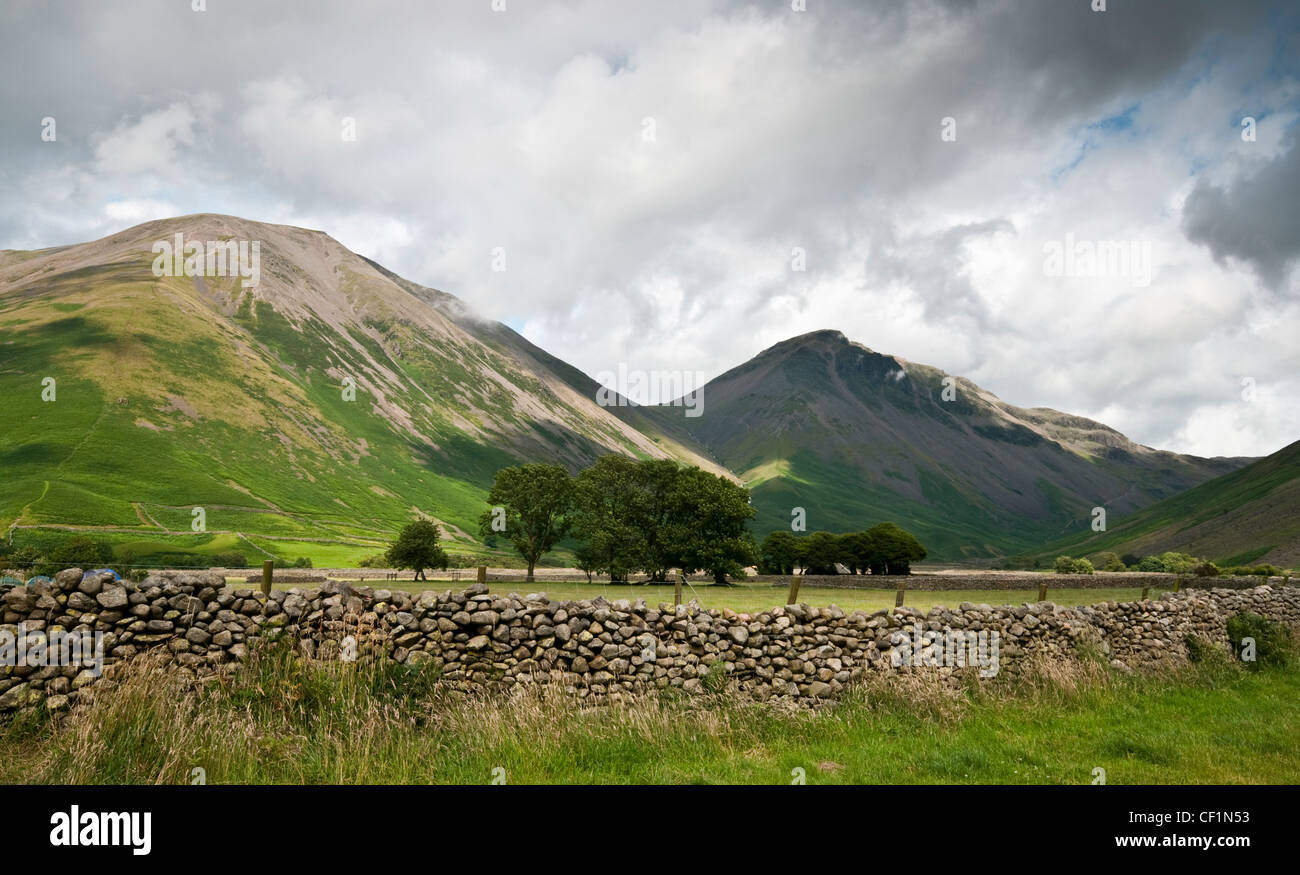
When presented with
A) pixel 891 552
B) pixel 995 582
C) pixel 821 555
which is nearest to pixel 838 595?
pixel 995 582

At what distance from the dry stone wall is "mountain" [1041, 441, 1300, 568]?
132 metres

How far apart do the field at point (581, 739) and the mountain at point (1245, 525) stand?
133270mm

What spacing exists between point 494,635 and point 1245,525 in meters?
191

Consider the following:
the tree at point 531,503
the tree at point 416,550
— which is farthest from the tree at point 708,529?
the tree at point 416,550

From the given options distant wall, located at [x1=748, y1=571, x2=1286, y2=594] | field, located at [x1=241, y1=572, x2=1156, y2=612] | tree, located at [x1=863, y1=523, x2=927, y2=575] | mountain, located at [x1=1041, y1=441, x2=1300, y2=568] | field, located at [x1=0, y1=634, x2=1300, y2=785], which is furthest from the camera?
mountain, located at [x1=1041, y1=441, x2=1300, y2=568]

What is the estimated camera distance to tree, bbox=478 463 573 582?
7338 centimetres

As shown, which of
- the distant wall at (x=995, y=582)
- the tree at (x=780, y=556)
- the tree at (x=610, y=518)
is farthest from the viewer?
the tree at (x=780, y=556)

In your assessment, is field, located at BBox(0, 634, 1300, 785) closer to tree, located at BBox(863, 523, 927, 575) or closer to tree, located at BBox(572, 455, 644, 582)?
tree, located at BBox(572, 455, 644, 582)

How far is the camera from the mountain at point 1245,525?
12231 centimetres

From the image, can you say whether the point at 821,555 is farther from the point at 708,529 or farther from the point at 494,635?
the point at 494,635

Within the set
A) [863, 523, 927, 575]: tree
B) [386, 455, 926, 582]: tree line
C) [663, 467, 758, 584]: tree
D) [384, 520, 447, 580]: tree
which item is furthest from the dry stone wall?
[863, 523, 927, 575]: tree

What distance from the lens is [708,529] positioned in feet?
225

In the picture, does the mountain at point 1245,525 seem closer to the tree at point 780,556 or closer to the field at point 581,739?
the tree at point 780,556
